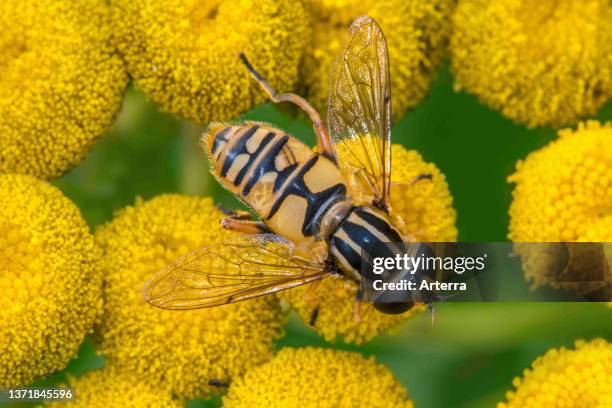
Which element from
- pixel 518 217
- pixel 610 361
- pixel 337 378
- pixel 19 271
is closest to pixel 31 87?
pixel 19 271

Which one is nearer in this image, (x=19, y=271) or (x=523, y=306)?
(x=19, y=271)

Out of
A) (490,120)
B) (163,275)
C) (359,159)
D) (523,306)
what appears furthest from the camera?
(490,120)

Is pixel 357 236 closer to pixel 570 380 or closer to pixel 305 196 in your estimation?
pixel 305 196

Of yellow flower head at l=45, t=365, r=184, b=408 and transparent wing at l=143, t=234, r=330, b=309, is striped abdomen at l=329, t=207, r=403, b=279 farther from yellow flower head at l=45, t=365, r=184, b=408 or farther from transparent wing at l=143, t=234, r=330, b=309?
yellow flower head at l=45, t=365, r=184, b=408

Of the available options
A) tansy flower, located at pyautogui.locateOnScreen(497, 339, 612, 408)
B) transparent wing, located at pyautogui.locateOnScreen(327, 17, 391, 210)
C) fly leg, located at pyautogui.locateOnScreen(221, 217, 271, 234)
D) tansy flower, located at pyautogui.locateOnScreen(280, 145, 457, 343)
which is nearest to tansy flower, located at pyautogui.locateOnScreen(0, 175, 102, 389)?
fly leg, located at pyautogui.locateOnScreen(221, 217, 271, 234)

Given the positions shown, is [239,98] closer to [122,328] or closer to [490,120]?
[122,328]

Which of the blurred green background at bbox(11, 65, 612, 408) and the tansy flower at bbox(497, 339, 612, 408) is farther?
the blurred green background at bbox(11, 65, 612, 408)

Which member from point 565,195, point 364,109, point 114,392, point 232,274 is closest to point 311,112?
point 364,109
